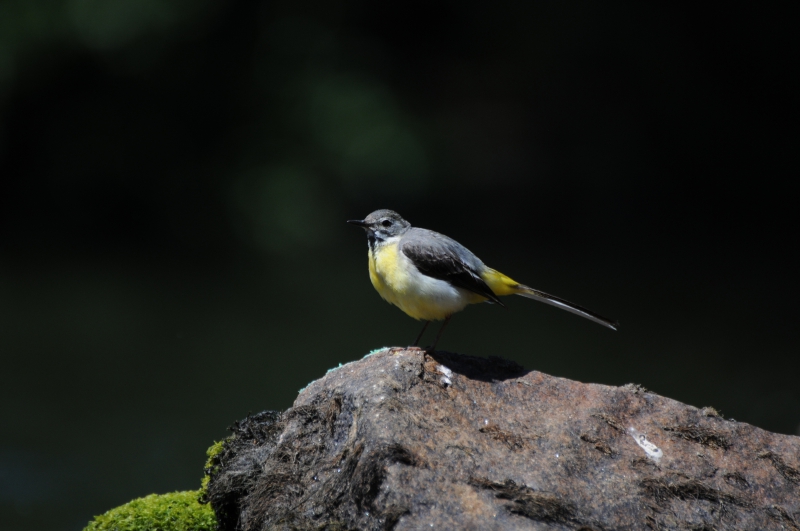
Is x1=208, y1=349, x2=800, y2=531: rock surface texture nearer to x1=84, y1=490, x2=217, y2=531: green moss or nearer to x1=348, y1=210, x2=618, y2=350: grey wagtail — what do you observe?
x1=84, y1=490, x2=217, y2=531: green moss

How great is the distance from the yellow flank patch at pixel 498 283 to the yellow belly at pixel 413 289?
0.17 m

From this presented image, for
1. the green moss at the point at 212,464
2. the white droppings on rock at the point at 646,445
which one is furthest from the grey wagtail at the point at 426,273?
the green moss at the point at 212,464

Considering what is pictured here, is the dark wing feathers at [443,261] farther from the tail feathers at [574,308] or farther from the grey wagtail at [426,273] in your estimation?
the tail feathers at [574,308]

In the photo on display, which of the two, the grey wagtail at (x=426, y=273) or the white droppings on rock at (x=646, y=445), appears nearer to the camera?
the white droppings on rock at (x=646, y=445)

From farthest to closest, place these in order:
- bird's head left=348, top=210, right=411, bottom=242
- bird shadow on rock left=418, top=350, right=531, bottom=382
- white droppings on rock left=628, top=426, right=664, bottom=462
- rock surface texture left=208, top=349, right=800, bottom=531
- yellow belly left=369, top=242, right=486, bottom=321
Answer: bird's head left=348, top=210, right=411, bottom=242
yellow belly left=369, top=242, right=486, bottom=321
bird shadow on rock left=418, top=350, right=531, bottom=382
white droppings on rock left=628, top=426, right=664, bottom=462
rock surface texture left=208, top=349, right=800, bottom=531

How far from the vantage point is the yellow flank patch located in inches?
218

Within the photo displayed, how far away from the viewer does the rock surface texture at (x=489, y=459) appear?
3902 millimetres

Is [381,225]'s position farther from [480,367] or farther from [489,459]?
[489,459]

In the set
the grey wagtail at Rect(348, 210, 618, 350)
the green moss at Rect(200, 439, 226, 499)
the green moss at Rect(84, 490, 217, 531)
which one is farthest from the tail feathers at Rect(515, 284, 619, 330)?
the green moss at Rect(84, 490, 217, 531)

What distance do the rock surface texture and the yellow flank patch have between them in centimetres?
61

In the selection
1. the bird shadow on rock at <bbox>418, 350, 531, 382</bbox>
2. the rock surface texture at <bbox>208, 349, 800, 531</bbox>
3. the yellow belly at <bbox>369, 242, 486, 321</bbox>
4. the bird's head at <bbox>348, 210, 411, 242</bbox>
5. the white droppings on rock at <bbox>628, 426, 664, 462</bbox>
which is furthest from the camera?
the bird's head at <bbox>348, 210, 411, 242</bbox>

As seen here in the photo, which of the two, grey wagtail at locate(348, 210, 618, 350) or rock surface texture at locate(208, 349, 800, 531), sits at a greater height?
grey wagtail at locate(348, 210, 618, 350)

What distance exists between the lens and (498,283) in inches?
220

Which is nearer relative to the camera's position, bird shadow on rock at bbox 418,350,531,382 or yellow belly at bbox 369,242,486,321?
bird shadow on rock at bbox 418,350,531,382
